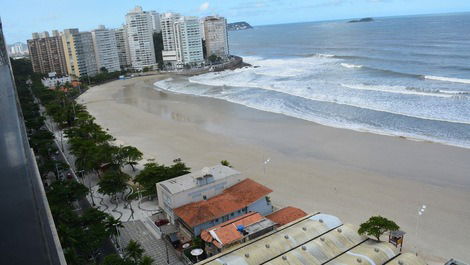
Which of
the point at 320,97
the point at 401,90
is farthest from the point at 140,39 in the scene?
the point at 401,90

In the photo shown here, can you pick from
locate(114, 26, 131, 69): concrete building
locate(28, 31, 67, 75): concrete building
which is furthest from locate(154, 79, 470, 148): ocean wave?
locate(114, 26, 131, 69): concrete building

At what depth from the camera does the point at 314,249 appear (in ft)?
49.2

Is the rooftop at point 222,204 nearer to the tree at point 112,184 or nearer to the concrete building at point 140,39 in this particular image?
the tree at point 112,184

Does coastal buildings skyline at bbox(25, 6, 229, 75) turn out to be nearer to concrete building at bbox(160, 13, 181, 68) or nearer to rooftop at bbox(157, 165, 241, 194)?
concrete building at bbox(160, 13, 181, 68)

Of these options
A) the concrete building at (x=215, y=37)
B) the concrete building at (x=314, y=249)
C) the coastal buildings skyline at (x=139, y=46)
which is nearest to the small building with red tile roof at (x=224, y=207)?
the concrete building at (x=314, y=249)

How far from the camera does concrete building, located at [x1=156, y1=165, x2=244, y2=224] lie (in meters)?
19.5

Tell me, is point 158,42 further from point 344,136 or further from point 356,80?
point 344,136

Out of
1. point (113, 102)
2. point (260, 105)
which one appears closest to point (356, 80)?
point (260, 105)

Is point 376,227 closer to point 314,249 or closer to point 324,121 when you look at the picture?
point 314,249

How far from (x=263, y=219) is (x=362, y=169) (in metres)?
10.5

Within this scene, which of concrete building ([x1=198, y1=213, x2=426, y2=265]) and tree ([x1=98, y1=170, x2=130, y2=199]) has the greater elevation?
tree ([x1=98, y1=170, x2=130, y2=199])

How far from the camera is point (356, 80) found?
176 feet

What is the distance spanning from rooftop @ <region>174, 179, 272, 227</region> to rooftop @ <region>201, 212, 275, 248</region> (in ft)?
3.02

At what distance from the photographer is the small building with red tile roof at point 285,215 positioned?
61.0ft
